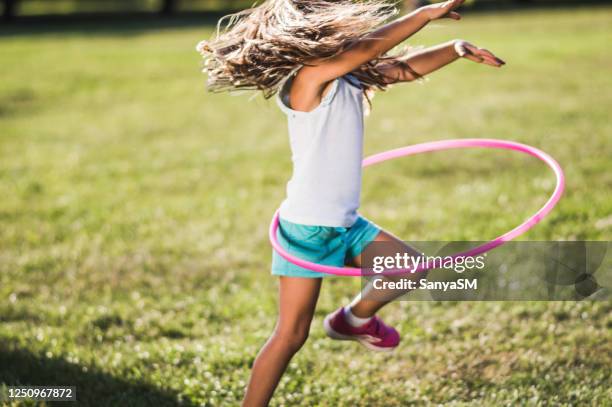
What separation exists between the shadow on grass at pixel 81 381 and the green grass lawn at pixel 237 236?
0.01m

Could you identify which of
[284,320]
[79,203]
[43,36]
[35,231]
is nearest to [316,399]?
[284,320]

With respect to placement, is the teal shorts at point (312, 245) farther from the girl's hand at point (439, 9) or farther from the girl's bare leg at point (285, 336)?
the girl's hand at point (439, 9)

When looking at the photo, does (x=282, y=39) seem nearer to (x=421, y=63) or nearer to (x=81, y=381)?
(x=421, y=63)

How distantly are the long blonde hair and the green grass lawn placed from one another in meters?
1.63

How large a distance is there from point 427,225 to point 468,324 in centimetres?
173

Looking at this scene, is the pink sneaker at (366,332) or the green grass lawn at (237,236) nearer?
the pink sneaker at (366,332)

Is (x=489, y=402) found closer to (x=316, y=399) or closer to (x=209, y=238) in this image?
(x=316, y=399)

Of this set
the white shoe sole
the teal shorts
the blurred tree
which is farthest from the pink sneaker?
the blurred tree

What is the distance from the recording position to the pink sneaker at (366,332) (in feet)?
11.8

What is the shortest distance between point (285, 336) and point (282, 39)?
123 centimetres

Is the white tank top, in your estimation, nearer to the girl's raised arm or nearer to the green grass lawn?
the girl's raised arm

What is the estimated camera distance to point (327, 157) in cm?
308

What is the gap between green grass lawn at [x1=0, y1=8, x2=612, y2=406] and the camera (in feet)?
12.9

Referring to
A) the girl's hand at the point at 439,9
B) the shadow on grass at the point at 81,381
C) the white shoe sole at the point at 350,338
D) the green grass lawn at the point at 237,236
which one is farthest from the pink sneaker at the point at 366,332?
the girl's hand at the point at 439,9
